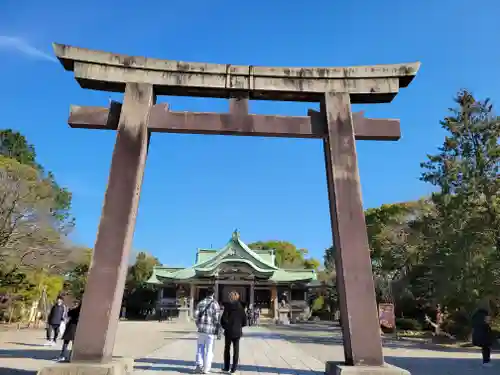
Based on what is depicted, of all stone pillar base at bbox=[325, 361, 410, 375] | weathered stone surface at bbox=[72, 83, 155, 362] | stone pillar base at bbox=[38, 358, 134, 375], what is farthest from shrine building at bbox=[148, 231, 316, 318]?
stone pillar base at bbox=[325, 361, 410, 375]

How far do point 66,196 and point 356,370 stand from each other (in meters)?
39.1

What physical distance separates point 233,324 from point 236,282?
28010 mm

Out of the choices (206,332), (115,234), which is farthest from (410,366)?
(115,234)

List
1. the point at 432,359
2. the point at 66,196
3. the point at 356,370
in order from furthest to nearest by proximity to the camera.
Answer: the point at 66,196, the point at 432,359, the point at 356,370

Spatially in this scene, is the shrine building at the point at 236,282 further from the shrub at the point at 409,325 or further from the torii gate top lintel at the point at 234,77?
the torii gate top lintel at the point at 234,77

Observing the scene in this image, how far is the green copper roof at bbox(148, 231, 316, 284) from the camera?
3422cm

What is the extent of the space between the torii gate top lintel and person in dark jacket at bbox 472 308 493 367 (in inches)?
281

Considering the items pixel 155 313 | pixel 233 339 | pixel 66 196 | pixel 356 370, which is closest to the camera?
pixel 356 370

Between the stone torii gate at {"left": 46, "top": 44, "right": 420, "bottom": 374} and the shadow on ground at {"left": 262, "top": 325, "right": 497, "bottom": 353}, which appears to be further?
the shadow on ground at {"left": 262, "top": 325, "right": 497, "bottom": 353}

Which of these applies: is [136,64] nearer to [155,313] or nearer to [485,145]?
[485,145]

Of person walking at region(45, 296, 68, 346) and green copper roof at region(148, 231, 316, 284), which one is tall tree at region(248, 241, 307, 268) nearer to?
green copper roof at region(148, 231, 316, 284)

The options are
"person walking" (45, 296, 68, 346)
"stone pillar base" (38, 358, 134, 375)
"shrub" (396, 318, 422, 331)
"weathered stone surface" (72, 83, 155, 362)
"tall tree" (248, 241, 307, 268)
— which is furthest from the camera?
"tall tree" (248, 241, 307, 268)

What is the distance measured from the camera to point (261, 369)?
28.3 ft

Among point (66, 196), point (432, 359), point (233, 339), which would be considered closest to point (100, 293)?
point (233, 339)
